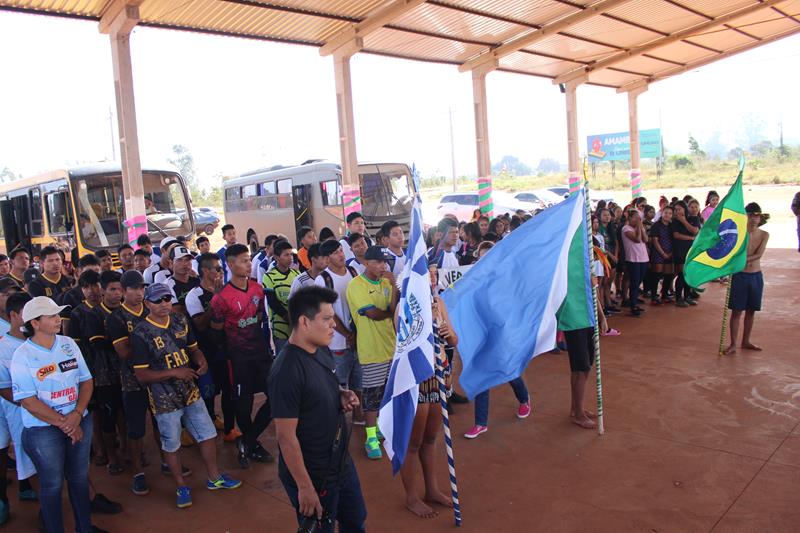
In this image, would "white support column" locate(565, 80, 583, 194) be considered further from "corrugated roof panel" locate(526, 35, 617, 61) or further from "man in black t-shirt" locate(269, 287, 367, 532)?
"man in black t-shirt" locate(269, 287, 367, 532)

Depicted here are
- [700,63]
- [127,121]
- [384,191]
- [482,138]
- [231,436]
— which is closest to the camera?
[231,436]

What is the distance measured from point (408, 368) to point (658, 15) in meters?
16.1

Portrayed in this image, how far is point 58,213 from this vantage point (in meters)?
13.1

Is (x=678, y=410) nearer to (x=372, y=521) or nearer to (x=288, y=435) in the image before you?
(x=372, y=521)

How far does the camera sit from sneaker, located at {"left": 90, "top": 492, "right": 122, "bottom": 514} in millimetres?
4145

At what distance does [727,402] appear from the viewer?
17.6ft

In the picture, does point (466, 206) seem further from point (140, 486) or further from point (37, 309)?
point (37, 309)

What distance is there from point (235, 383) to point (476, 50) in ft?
47.8

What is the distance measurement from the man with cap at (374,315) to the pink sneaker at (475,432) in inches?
34.8

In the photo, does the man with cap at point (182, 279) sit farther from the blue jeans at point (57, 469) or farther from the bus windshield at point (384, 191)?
the bus windshield at point (384, 191)

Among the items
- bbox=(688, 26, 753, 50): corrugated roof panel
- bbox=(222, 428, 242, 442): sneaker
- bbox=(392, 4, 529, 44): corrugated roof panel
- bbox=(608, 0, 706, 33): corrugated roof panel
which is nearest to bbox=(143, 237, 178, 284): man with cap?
bbox=(222, 428, 242, 442): sneaker

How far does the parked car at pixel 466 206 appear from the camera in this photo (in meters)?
24.8

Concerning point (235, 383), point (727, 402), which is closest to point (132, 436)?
point (235, 383)

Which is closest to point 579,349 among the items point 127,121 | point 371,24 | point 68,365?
point 68,365
